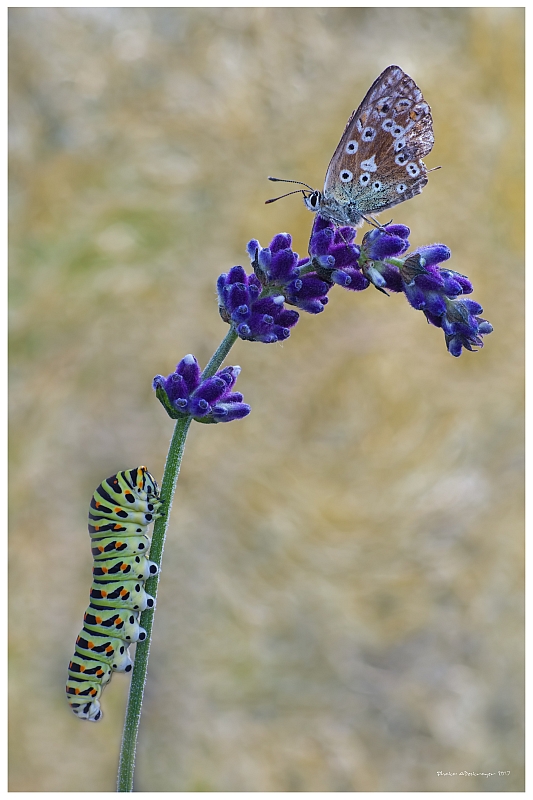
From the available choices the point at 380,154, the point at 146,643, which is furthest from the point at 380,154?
the point at 146,643

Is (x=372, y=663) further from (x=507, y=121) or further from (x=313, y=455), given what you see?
(x=507, y=121)

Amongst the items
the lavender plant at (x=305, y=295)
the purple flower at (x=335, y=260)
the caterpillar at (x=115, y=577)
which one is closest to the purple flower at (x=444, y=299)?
the lavender plant at (x=305, y=295)

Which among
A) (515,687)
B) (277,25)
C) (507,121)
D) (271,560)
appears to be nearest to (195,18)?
(277,25)

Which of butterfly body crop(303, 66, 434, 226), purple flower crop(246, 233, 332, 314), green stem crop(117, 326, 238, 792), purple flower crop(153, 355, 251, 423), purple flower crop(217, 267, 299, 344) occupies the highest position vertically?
butterfly body crop(303, 66, 434, 226)

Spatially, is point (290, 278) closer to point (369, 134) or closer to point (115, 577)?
point (369, 134)

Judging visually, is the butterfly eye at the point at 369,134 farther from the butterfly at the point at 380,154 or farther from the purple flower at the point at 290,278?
the purple flower at the point at 290,278

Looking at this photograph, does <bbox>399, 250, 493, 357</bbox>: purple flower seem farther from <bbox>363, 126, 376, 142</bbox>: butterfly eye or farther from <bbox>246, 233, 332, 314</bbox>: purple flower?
<bbox>363, 126, 376, 142</bbox>: butterfly eye

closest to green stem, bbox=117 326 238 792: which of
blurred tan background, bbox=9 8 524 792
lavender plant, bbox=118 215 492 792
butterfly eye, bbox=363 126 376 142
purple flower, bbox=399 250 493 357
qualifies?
lavender plant, bbox=118 215 492 792
